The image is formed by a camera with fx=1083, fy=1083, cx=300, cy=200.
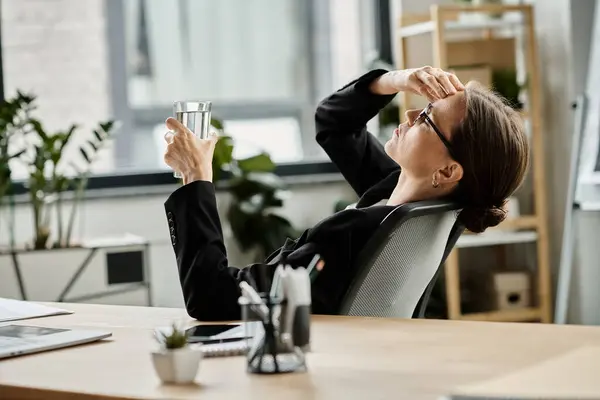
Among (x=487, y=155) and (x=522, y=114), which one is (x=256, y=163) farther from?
(x=487, y=155)

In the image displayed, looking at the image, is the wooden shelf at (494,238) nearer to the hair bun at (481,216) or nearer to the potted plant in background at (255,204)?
the potted plant in background at (255,204)

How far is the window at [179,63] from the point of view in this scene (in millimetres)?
4984

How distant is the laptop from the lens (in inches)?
67.3

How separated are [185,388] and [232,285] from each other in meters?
0.60

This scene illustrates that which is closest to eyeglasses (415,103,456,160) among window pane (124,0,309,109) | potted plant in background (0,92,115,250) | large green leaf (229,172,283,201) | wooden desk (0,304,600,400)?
wooden desk (0,304,600,400)

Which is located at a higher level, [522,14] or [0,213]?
[522,14]

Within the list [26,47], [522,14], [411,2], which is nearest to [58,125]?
[26,47]

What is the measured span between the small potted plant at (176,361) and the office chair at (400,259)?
0.62 meters

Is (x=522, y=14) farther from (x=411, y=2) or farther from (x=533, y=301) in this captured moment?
(x=533, y=301)

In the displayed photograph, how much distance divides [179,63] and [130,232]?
0.93m

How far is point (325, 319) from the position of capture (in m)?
1.94

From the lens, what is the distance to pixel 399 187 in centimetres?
232

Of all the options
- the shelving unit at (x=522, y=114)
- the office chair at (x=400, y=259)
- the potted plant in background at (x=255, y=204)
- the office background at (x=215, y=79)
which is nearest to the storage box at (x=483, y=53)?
the shelving unit at (x=522, y=114)

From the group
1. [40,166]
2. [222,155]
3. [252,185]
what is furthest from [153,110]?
[40,166]
